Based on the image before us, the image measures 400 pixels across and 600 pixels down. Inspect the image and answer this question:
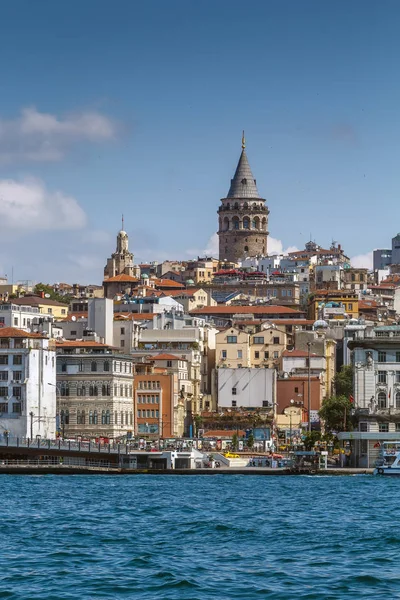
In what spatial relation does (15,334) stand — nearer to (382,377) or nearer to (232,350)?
(382,377)

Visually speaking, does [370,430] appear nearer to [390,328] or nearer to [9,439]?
[390,328]

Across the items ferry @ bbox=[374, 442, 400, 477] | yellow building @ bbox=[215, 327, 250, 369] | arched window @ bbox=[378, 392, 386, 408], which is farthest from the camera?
yellow building @ bbox=[215, 327, 250, 369]

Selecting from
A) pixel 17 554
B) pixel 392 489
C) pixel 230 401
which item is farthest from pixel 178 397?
pixel 17 554

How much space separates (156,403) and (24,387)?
16587mm

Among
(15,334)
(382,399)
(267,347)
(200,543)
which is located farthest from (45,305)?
(200,543)

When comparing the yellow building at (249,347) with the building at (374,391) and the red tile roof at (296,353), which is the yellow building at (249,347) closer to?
the red tile roof at (296,353)

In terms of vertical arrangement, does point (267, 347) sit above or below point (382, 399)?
above

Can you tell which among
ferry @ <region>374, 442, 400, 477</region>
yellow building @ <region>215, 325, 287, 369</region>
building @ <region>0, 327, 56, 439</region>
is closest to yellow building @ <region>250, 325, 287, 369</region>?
yellow building @ <region>215, 325, 287, 369</region>

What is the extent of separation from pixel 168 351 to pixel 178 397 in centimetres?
1134

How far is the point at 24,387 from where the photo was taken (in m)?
124

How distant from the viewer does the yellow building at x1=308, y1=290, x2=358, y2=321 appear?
187250 millimetres

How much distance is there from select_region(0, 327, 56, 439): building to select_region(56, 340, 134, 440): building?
4444 millimetres

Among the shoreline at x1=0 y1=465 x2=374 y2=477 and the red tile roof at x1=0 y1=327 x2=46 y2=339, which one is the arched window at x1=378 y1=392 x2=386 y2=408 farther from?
the red tile roof at x1=0 y1=327 x2=46 y2=339

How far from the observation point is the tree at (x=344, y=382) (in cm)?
14325
